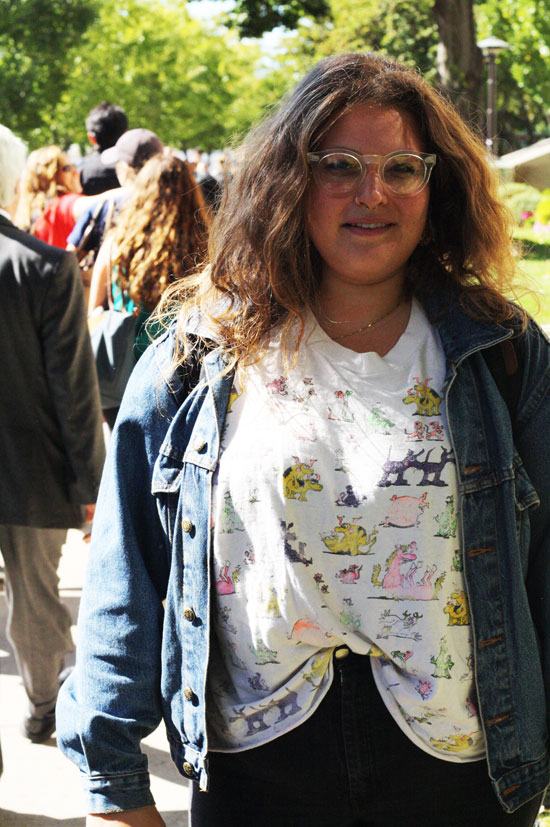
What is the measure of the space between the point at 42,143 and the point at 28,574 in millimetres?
32669

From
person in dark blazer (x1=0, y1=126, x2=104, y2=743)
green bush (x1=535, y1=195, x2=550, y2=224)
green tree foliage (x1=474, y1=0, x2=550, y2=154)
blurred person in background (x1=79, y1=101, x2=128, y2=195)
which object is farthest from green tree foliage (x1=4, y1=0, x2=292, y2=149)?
person in dark blazer (x1=0, y1=126, x2=104, y2=743)

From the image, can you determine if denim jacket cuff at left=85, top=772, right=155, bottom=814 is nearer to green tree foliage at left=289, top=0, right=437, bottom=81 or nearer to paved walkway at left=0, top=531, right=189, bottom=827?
paved walkway at left=0, top=531, right=189, bottom=827

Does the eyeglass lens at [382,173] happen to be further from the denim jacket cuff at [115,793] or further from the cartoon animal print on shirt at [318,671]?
the denim jacket cuff at [115,793]

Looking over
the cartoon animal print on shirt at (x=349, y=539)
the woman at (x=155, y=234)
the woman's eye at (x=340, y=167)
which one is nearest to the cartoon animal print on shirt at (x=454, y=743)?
the cartoon animal print on shirt at (x=349, y=539)

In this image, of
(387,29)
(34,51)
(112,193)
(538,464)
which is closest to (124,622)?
(538,464)

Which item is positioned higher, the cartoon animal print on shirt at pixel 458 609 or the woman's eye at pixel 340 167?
the woman's eye at pixel 340 167

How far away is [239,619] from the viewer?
177 centimetres

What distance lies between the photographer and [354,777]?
5.75 ft

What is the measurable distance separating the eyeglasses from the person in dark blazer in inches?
Result: 80.9

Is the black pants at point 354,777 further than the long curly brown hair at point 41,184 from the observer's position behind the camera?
No

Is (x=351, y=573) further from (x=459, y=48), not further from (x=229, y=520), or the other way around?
(x=459, y=48)

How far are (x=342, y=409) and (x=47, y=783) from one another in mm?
2515

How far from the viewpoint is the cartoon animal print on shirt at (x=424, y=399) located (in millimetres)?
1785

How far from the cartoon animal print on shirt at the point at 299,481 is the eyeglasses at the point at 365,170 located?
51 cm
